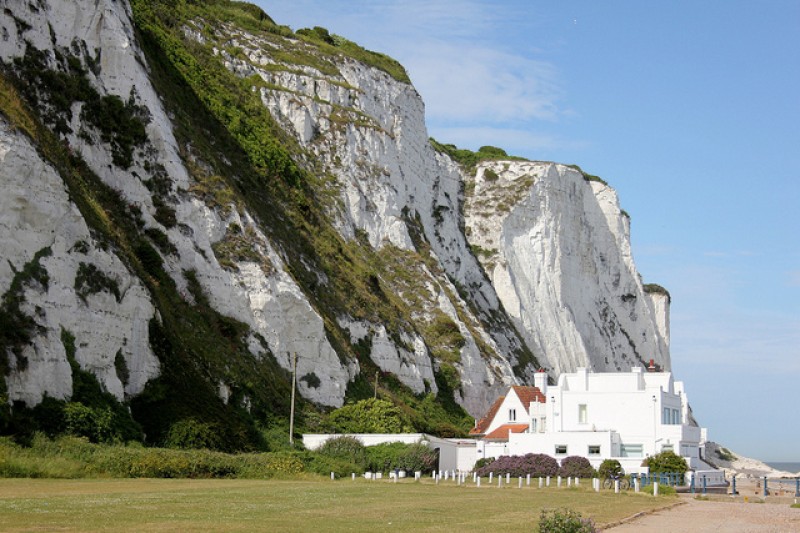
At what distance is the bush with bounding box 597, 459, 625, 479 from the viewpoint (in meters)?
53.9

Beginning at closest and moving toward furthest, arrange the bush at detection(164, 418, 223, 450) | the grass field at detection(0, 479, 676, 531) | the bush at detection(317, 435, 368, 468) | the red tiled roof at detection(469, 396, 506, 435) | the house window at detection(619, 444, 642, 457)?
the grass field at detection(0, 479, 676, 531) → the bush at detection(164, 418, 223, 450) → the bush at detection(317, 435, 368, 468) → the house window at detection(619, 444, 642, 457) → the red tiled roof at detection(469, 396, 506, 435)

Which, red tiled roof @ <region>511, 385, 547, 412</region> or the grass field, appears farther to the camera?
red tiled roof @ <region>511, 385, 547, 412</region>

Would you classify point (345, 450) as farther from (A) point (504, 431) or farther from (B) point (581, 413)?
(A) point (504, 431)

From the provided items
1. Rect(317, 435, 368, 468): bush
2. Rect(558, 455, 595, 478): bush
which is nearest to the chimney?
Rect(558, 455, 595, 478): bush

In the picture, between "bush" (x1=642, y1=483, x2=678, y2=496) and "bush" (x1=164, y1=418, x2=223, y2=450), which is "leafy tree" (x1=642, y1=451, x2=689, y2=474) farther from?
"bush" (x1=164, y1=418, x2=223, y2=450)

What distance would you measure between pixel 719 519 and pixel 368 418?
3605cm

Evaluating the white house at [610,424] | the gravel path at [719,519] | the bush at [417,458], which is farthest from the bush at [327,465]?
the gravel path at [719,519]

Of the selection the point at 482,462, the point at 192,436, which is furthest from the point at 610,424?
the point at 192,436

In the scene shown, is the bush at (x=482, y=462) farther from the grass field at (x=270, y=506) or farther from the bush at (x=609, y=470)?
the grass field at (x=270, y=506)

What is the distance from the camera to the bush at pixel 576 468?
5638cm

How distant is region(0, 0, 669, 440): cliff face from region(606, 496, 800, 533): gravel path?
87.2ft

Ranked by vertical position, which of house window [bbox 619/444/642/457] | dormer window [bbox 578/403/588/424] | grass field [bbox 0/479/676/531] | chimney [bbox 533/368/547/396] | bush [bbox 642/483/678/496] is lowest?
grass field [bbox 0/479/676/531]

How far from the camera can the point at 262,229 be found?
70.9m

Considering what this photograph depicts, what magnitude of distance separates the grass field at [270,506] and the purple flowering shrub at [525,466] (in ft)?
51.1
